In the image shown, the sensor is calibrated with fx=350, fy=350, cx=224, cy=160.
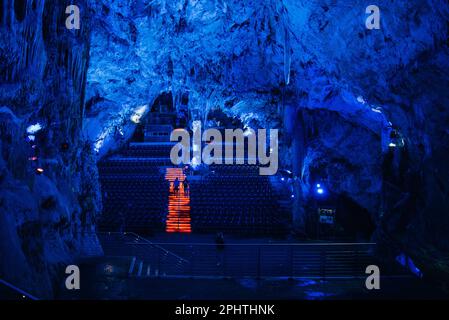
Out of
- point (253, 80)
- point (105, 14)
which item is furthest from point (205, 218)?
point (105, 14)

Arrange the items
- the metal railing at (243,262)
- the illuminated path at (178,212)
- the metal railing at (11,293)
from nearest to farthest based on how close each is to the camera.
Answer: the metal railing at (11,293)
the metal railing at (243,262)
the illuminated path at (178,212)

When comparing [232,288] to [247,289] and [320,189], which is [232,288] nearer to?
[247,289]

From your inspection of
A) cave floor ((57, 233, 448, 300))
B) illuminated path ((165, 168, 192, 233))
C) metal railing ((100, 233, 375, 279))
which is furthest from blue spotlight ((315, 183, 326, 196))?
cave floor ((57, 233, 448, 300))

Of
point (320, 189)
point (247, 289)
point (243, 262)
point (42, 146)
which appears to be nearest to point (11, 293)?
point (247, 289)

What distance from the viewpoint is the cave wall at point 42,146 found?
21.5ft

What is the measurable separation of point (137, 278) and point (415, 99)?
8.23m

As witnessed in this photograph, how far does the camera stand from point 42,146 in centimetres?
962

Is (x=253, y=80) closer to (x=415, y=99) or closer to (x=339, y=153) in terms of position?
(x=339, y=153)

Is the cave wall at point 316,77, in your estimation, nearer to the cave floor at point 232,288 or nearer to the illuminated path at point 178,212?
the cave floor at point 232,288

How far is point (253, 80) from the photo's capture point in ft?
61.4

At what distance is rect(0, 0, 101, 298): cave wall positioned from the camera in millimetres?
6555

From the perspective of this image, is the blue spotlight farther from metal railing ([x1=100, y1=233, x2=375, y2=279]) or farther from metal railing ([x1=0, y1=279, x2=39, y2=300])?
metal railing ([x1=0, y1=279, x2=39, y2=300])

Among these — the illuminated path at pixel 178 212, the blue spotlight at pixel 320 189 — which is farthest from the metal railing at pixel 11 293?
the blue spotlight at pixel 320 189

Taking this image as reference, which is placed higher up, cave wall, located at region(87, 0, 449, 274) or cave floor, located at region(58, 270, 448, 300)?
cave wall, located at region(87, 0, 449, 274)
